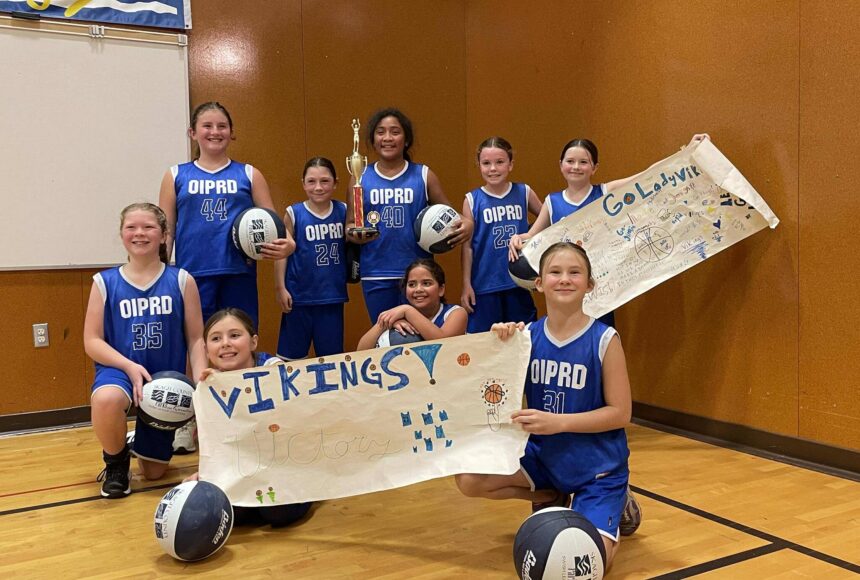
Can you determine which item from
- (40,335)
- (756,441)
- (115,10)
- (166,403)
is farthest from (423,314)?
(115,10)

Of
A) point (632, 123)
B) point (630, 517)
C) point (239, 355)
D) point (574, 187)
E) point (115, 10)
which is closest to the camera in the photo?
point (630, 517)

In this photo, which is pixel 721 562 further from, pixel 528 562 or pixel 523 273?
pixel 523 273

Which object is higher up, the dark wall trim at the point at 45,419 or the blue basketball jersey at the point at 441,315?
the blue basketball jersey at the point at 441,315

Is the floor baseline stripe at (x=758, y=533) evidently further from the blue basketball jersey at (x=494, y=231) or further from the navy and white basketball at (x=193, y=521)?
the navy and white basketball at (x=193, y=521)

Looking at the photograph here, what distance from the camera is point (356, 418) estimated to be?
2.77m

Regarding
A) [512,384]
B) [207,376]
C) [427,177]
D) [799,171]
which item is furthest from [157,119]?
[799,171]

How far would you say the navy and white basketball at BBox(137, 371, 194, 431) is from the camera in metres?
3.25

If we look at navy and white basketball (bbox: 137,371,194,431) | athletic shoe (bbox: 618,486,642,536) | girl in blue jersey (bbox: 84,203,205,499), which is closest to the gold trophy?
girl in blue jersey (bbox: 84,203,205,499)

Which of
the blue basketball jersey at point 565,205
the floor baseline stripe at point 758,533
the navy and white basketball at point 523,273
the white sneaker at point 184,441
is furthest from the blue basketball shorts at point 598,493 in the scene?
the white sneaker at point 184,441

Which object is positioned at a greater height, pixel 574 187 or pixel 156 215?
pixel 574 187

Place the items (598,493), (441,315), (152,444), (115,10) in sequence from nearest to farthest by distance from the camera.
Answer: (598,493)
(441,315)
(152,444)
(115,10)

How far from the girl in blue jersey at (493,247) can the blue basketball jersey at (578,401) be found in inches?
62.6

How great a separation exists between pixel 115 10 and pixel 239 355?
3200 mm

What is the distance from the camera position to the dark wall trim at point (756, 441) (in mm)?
3605
